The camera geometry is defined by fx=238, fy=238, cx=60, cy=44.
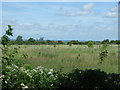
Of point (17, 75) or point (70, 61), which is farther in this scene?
point (70, 61)

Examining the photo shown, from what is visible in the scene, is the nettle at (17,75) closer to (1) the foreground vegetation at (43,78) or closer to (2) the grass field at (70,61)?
(1) the foreground vegetation at (43,78)

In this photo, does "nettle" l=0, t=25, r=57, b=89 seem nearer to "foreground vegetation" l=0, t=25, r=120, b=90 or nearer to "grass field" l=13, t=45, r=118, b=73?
"foreground vegetation" l=0, t=25, r=120, b=90

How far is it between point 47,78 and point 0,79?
36.8 inches

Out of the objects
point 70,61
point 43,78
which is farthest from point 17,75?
point 70,61

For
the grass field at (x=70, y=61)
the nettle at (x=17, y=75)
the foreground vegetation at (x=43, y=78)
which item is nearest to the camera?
the foreground vegetation at (x=43, y=78)

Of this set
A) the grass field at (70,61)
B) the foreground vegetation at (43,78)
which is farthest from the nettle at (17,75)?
the grass field at (70,61)

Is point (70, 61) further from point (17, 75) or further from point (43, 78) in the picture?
point (17, 75)

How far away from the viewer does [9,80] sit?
→ 14.9 feet

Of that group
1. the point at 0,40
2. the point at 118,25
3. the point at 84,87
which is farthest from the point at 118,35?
the point at 0,40

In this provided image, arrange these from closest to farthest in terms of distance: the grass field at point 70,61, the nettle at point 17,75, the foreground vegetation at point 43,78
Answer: the foreground vegetation at point 43,78 < the nettle at point 17,75 < the grass field at point 70,61

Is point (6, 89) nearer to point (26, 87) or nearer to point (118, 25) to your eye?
point (26, 87)

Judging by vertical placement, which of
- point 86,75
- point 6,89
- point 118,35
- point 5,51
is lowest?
point 6,89

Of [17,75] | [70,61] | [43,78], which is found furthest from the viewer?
[70,61]

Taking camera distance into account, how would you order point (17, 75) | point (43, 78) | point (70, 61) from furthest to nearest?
1. point (70, 61)
2. point (43, 78)
3. point (17, 75)
